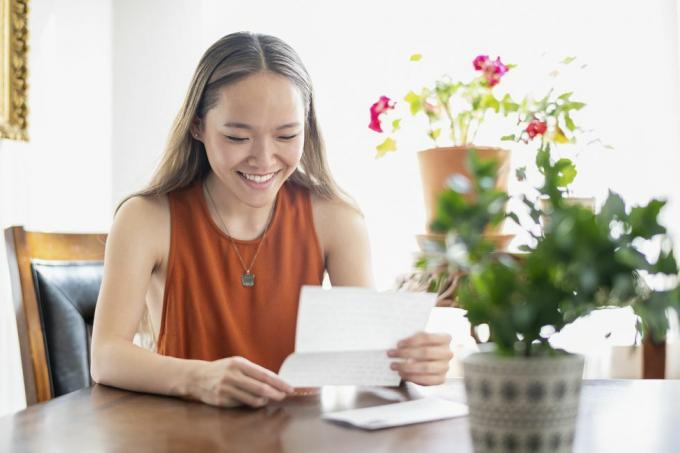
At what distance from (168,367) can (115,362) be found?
0.14m

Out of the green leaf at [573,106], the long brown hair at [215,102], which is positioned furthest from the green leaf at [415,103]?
the long brown hair at [215,102]

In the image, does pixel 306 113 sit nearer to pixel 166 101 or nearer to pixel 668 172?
pixel 166 101

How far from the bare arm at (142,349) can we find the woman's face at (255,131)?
190mm

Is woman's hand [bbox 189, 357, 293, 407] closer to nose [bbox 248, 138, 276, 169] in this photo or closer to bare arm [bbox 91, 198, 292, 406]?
bare arm [bbox 91, 198, 292, 406]

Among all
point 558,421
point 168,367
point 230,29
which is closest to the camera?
point 558,421

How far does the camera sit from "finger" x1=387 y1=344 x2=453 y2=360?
4.14ft

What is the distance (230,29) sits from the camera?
3.37m

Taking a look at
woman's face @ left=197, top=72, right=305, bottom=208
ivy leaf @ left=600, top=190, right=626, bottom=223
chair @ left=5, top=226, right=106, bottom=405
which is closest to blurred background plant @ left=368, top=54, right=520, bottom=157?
woman's face @ left=197, top=72, right=305, bottom=208

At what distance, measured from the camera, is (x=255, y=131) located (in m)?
1.63

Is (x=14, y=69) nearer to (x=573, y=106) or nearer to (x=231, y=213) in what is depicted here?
(x=231, y=213)

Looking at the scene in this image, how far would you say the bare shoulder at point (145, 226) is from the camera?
5.46 ft

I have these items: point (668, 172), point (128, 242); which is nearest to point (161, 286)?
point (128, 242)

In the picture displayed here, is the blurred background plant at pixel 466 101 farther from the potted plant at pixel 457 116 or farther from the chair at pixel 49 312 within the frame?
the chair at pixel 49 312

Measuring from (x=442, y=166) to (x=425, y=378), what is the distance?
1291 millimetres
